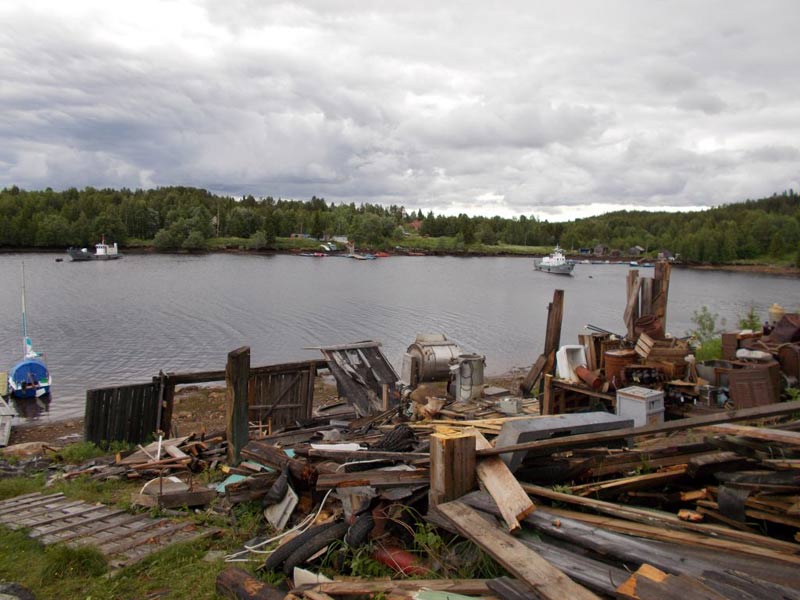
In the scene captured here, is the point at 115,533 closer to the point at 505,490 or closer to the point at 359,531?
the point at 359,531

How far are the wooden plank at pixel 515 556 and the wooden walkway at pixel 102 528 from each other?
3.51 metres

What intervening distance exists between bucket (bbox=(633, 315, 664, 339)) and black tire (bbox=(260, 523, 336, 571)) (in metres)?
9.16

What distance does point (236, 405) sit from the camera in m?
9.52

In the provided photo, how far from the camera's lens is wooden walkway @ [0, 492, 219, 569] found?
6.38 metres

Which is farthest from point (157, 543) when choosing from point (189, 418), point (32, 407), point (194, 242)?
point (194, 242)

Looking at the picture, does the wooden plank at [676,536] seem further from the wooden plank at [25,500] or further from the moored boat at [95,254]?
the moored boat at [95,254]

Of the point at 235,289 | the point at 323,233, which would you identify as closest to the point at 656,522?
the point at 235,289

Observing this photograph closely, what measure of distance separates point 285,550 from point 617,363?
7663mm

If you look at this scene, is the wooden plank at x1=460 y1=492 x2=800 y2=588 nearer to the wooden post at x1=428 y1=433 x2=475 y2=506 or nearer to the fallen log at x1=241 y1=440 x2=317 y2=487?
the wooden post at x1=428 y1=433 x2=475 y2=506

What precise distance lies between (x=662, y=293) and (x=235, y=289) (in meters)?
51.2

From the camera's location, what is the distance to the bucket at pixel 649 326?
40.5ft

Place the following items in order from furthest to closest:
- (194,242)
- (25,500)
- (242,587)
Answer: (194,242) < (25,500) < (242,587)

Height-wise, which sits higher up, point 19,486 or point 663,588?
point 663,588

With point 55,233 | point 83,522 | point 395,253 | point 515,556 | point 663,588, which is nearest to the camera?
point 663,588
